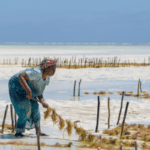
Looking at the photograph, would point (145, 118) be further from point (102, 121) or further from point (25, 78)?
point (25, 78)

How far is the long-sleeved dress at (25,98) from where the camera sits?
17.1 feet

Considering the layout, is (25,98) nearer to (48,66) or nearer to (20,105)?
(20,105)

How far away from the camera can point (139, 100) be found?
12.4m

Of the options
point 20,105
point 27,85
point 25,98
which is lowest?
point 20,105

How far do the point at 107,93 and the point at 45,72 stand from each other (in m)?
9.50

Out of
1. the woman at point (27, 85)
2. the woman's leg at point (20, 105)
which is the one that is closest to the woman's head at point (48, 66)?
the woman at point (27, 85)

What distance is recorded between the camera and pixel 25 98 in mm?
5332

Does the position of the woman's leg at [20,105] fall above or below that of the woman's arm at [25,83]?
below

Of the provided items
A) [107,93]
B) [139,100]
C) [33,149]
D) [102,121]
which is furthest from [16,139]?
[107,93]

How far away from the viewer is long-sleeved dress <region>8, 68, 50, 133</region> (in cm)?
522

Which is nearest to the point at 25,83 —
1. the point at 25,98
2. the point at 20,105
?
the point at 25,98

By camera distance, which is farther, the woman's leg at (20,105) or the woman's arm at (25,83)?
the woman's leg at (20,105)

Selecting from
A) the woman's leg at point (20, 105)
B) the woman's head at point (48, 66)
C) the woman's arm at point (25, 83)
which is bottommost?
the woman's leg at point (20, 105)

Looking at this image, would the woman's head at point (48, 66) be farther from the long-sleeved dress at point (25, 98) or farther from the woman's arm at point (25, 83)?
the woman's arm at point (25, 83)
